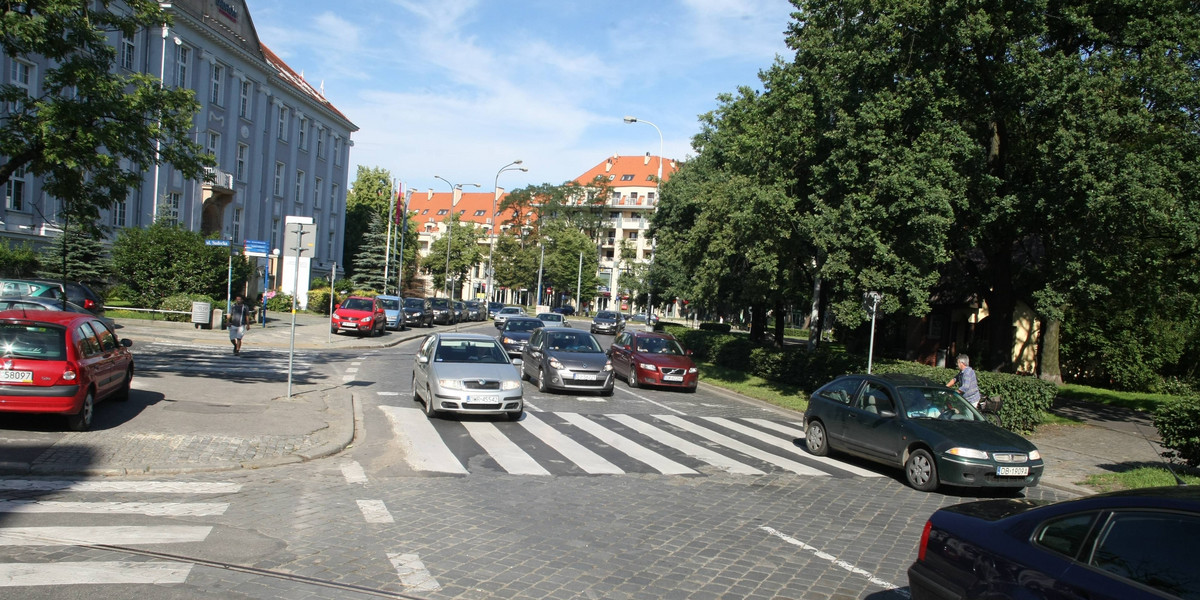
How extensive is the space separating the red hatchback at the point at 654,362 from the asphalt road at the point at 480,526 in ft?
29.3

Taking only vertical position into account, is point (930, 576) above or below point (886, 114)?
below

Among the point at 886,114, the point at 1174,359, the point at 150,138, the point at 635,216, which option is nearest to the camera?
the point at 150,138

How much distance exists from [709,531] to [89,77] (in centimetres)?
1428

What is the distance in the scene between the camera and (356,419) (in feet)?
43.1

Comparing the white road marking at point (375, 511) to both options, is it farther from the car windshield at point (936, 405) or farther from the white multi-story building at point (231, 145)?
the white multi-story building at point (231, 145)

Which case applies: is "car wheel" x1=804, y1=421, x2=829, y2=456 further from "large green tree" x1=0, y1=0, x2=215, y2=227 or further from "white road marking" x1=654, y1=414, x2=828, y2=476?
"large green tree" x1=0, y1=0, x2=215, y2=227

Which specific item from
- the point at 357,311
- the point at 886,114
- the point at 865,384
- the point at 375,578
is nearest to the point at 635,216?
the point at 357,311

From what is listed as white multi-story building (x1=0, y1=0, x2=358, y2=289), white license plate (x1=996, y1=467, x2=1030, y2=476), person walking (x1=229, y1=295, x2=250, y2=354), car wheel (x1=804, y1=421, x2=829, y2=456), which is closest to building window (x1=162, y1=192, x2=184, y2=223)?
white multi-story building (x1=0, y1=0, x2=358, y2=289)

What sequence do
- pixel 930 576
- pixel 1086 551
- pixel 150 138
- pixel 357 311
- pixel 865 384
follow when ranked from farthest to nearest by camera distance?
pixel 357 311
pixel 150 138
pixel 865 384
pixel 930 576
pixel 1086 551

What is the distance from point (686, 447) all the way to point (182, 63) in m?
40.5

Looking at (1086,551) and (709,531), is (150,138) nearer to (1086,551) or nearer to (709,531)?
(709,531)

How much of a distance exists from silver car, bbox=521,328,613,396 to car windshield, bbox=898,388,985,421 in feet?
27.6

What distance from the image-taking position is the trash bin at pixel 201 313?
29406 millimetres

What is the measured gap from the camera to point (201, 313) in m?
29.6
